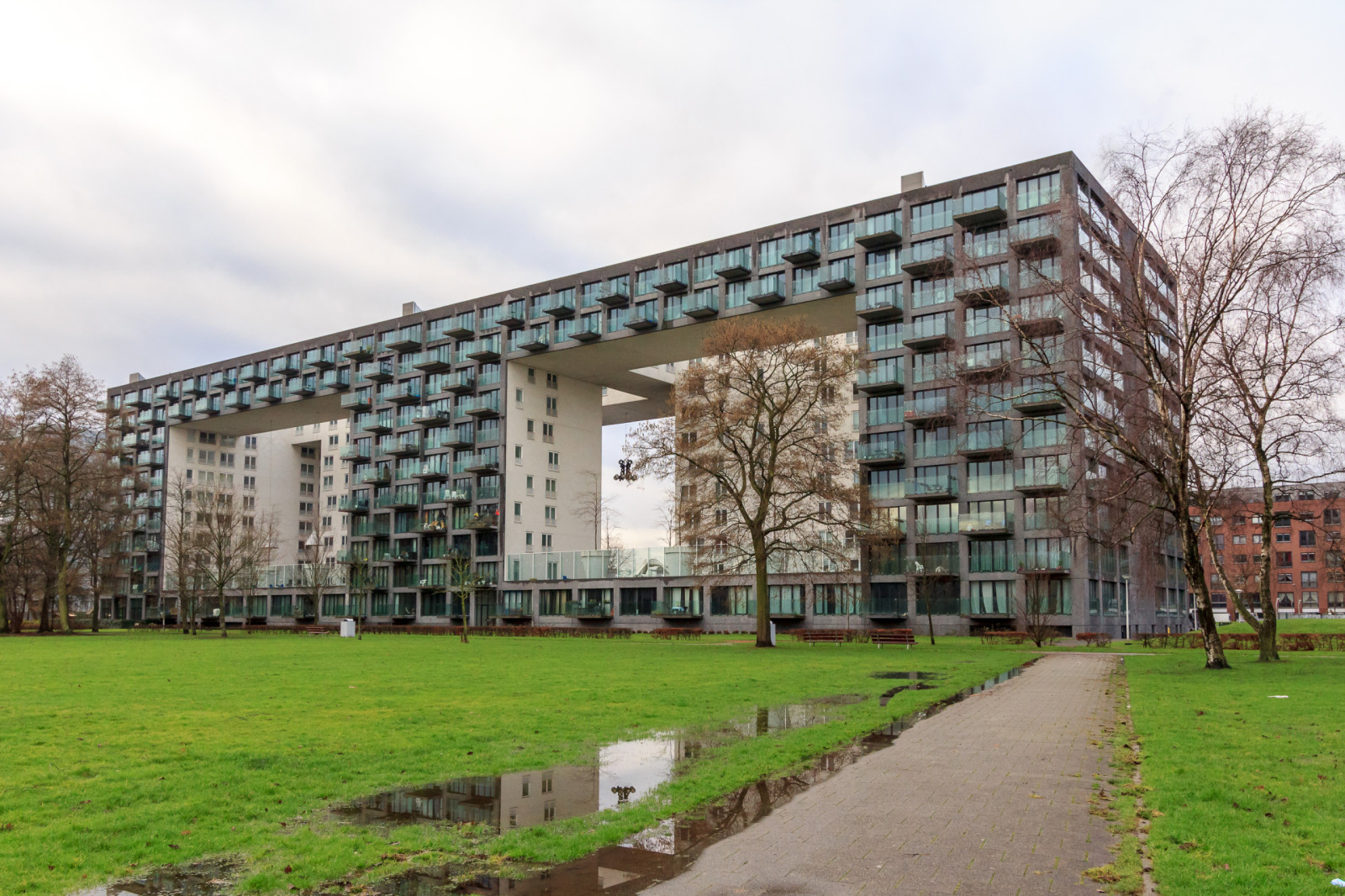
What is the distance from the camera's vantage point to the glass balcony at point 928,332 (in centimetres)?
6581

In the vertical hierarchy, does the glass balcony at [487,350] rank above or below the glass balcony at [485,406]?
above

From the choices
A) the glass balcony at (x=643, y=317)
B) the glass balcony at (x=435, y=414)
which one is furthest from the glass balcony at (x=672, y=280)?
the glass balcony at (x=435, y=414)

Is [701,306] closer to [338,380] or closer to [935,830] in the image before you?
[338,380]

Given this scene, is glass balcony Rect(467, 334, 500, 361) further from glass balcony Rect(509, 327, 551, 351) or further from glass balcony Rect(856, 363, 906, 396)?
glass balcony Rect(856, 363, 906, 396)

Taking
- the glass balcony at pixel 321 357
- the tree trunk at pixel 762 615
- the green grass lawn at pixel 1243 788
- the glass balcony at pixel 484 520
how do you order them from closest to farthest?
the green grass lawn at pixel 1243 788
the tree trunk at pixel 762 615
the glass balcony at pixel 484 520
the glass balcony at pixel 321 357

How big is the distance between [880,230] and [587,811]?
212 feet

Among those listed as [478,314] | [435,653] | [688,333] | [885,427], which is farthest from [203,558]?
[885,427]

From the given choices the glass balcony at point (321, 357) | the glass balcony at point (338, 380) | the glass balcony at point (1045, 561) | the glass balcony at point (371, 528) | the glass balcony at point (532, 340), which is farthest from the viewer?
the glass balcony at point (321, 357)

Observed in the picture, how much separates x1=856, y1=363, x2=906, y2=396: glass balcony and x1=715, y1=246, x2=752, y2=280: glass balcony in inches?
543

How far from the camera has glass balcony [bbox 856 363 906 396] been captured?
68.2 meters

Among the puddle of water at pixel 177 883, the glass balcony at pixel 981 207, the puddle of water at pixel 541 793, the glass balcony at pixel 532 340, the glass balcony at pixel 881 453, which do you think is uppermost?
the glass balcony at pixel 981 207

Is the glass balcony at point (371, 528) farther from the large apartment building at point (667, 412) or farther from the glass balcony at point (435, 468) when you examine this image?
the glass balcony at point (435, 468)

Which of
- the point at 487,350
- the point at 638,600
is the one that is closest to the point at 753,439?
the point at 638,600

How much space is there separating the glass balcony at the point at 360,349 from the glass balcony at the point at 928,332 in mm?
58697
